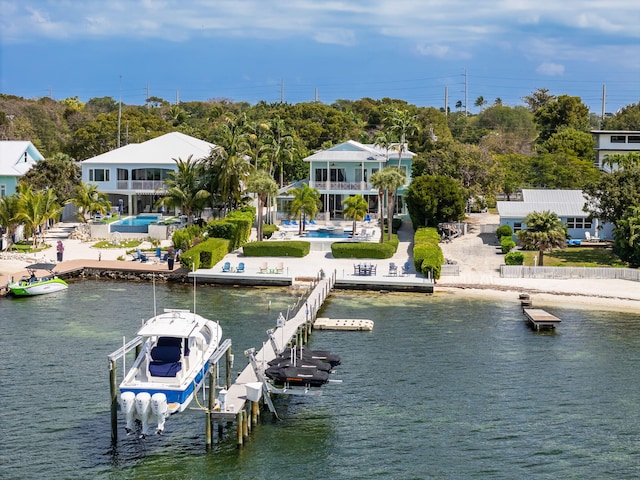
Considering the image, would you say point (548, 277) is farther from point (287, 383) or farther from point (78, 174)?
point (78, 174)

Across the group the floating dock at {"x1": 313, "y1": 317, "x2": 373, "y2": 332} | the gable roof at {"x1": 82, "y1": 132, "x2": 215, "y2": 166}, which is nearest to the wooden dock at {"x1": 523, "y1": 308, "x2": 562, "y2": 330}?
the floating dock at {"x1": 313, "y1": 317, "x2": 373, "y2": 332}

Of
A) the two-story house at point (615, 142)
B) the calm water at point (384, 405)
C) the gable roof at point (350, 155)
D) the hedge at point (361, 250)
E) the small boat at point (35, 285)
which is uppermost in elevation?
the two-story house at point (615, 142)

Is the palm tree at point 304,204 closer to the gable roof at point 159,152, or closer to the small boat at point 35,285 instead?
the gable roof at point 159,152

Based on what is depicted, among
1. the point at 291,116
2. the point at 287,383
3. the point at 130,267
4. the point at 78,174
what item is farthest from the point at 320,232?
the point at 291,116

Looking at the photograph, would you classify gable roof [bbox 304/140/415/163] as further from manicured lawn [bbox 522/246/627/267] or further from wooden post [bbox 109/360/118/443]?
wooden post [bbox 109/360/118/443]

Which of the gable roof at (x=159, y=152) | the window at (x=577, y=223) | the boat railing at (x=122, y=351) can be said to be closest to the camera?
the boat railing at (x=122, y=351)

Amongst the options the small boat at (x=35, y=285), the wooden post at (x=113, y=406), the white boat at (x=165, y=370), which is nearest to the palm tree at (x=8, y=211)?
the small boat at (x=35, y=285)
